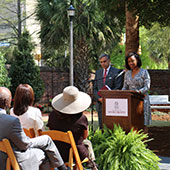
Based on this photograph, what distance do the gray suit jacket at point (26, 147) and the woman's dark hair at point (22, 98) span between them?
42.3 inches

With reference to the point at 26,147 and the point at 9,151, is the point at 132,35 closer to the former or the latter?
the point at 26,147

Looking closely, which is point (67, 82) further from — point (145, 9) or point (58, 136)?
point (58, 136)

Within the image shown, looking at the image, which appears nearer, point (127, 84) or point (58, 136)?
point (58, 136)

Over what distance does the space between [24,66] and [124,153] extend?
45.6ft

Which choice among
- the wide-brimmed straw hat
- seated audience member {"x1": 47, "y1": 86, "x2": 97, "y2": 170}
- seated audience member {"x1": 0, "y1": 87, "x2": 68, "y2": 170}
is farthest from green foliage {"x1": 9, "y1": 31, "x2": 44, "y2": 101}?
seated audience member {"x1": 0, "y1": 87, "x2": 68, "y2": 170}

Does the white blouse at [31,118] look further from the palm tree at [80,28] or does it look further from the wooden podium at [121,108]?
the palm tree at [80,28]

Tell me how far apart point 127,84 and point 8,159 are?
341cm

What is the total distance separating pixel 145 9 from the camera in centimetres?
1031

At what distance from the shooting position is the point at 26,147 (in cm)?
395

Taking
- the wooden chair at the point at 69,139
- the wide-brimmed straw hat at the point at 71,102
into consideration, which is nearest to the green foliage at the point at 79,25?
the wide-brimmed straw hat at the point at 71,102

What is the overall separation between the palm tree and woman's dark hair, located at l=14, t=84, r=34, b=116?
48.7 ft

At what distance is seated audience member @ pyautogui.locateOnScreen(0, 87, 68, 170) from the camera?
3850 mm

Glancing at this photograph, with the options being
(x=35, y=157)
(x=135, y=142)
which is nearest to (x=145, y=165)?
(x=135, y=142)

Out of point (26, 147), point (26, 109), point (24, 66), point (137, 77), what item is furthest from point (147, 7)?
point (24, 66)
